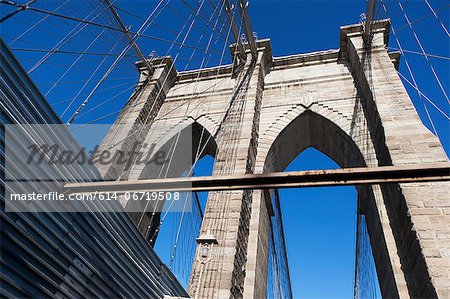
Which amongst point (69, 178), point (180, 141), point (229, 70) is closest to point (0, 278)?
point (69, 178)

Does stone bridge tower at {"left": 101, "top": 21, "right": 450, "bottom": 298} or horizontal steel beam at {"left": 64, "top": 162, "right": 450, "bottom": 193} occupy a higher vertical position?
stone bridge tower at {"left": 101, "top": 21, "right": 450, "bottom": 298}

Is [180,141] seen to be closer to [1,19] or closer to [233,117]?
[233,117]

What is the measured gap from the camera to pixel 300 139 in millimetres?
10023

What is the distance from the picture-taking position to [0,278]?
7.98 feet

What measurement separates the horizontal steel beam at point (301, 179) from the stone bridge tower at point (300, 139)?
99.4 inches

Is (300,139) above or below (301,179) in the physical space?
above

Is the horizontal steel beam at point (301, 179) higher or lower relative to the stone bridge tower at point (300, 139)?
lower

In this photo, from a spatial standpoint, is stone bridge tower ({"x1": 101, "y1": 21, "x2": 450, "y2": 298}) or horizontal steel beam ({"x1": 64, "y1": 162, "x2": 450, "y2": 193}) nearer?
horizontal steel beam ({"x1": 64, "y1": 162, "x2": 450, "y2": 193})

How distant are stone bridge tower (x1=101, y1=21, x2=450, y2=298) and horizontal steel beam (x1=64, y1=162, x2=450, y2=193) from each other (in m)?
2.53

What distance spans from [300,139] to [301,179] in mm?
7611

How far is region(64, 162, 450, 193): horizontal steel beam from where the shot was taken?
2424 mm

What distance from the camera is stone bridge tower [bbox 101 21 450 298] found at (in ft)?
17.0

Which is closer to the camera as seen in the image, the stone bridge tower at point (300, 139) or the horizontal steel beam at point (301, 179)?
the horizontal steel beam at point (301, 179)

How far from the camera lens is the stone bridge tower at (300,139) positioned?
17.0 ft
